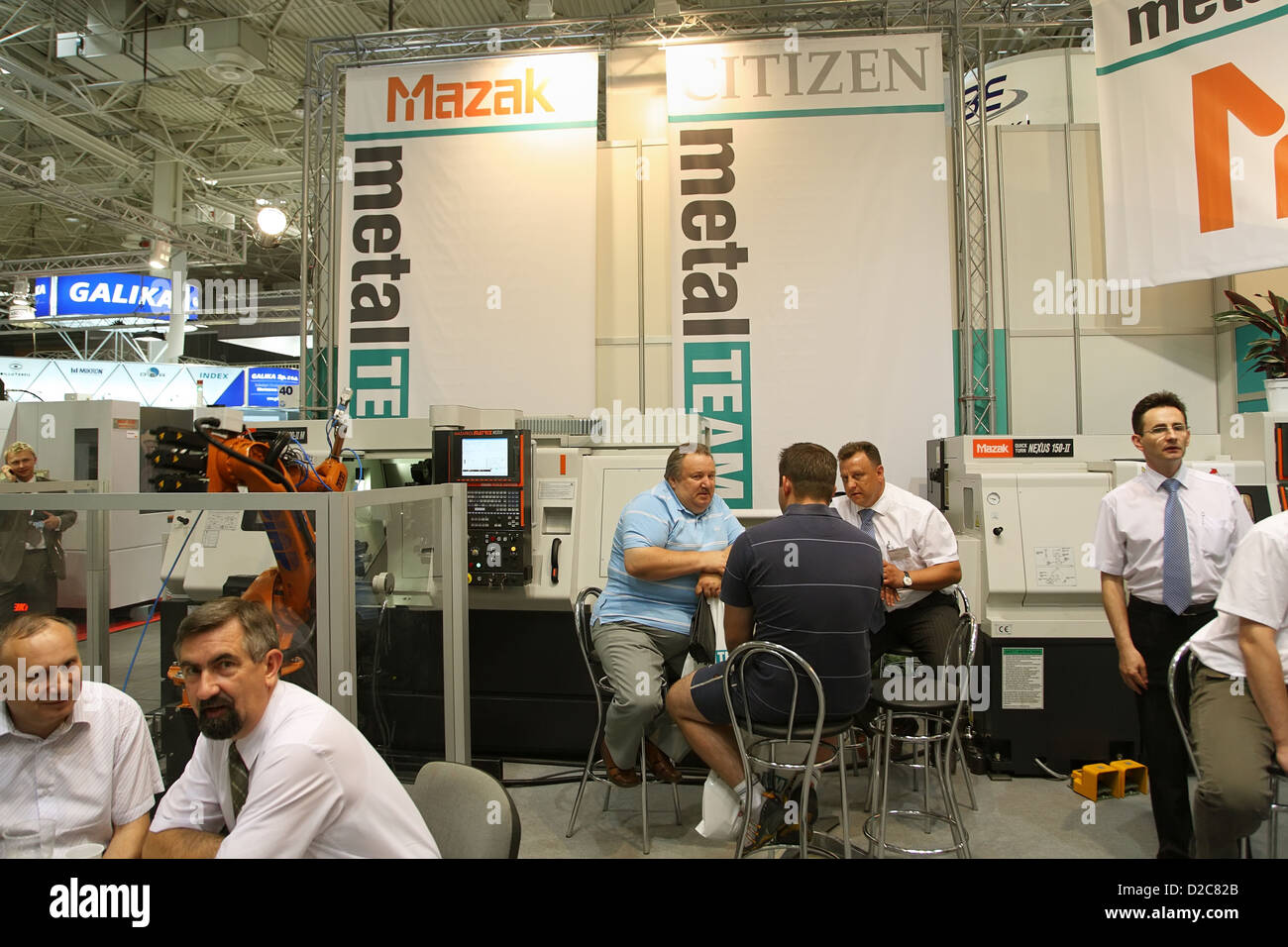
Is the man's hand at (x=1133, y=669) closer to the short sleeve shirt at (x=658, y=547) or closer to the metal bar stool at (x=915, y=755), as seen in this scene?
the metal bar stool at (x=915, y=755)

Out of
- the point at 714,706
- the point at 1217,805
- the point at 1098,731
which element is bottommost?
the point at 1098,731

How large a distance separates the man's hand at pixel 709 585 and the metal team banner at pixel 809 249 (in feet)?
6.69

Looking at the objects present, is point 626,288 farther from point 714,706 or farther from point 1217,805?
point 1217,805

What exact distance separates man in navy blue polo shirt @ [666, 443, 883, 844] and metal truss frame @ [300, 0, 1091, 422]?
305 centimetres

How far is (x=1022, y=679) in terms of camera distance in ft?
11.4

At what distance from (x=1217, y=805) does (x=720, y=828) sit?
136cm

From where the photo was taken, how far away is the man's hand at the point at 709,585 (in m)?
2.94

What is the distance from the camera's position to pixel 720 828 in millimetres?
2420

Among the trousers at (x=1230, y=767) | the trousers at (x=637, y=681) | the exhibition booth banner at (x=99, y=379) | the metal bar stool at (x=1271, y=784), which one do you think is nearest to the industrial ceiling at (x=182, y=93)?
the exhibition booth banner at (x=99, y=379)

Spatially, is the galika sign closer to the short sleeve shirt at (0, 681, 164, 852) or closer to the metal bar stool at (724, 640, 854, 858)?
the short sleeve shirt at (0, 681, 164, 852)

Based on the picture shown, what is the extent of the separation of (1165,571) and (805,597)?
1.34 m

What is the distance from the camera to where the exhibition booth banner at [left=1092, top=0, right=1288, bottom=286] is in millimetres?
4035

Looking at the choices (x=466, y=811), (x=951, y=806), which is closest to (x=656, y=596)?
(x=951, y=806)
